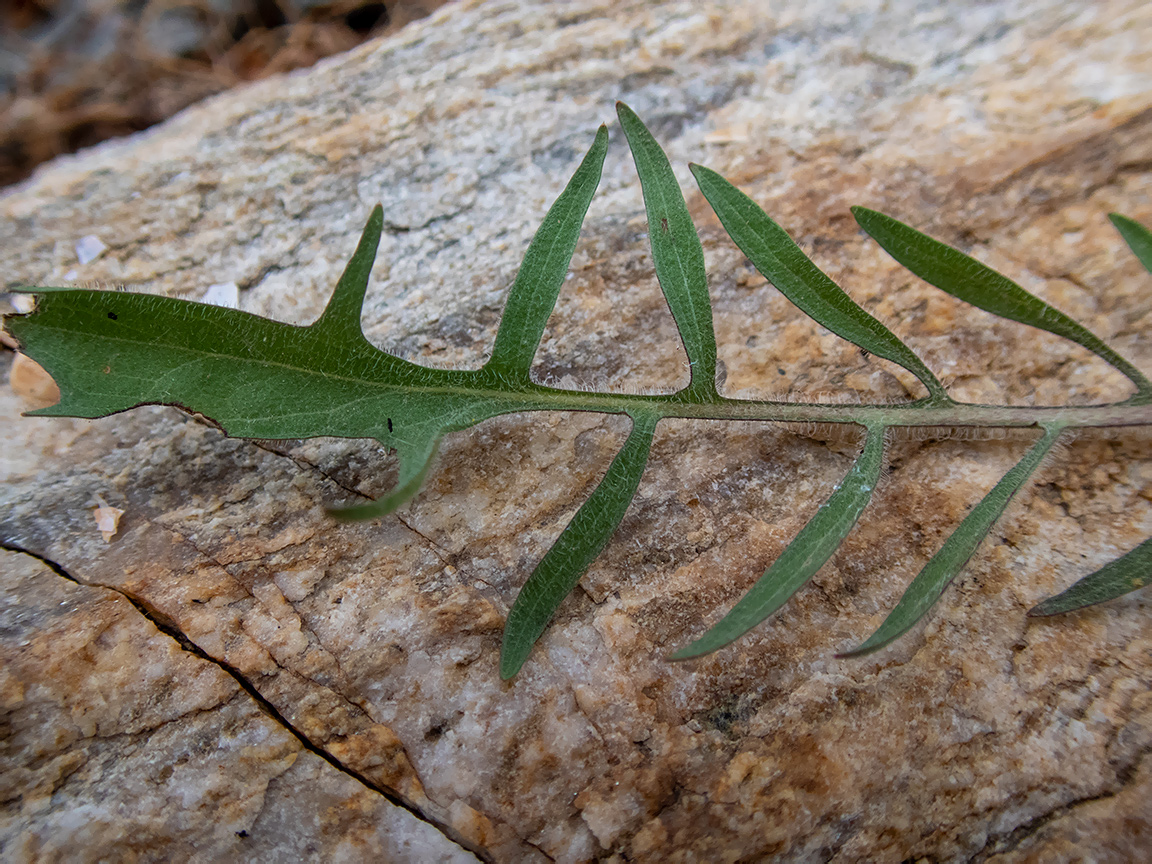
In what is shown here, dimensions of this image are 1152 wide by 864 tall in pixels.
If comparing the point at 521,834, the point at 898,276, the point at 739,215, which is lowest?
the point at 521,834

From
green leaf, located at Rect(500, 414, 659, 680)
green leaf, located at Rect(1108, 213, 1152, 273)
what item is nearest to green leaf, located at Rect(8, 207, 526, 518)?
green leaf, located at Rect(500, 414, 659, 680)

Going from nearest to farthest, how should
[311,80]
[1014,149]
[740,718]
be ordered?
1. [740,718]
2. [1014,149]
3. [311,80]


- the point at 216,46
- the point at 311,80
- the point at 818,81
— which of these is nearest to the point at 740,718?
the point at 818,81

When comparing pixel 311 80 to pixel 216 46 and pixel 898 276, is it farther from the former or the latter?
pixel 898 276

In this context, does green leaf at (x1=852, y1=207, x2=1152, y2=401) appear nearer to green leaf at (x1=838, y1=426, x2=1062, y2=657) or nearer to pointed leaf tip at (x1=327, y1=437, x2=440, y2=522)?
green leaf at (x1=838, y1=426, x2=1062, y2=657)

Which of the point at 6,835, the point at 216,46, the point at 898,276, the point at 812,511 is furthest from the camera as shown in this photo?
the point at 216,46

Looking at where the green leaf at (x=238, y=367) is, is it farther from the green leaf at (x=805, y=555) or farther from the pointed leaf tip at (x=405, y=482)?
the green leaf at (x=805, y=555)

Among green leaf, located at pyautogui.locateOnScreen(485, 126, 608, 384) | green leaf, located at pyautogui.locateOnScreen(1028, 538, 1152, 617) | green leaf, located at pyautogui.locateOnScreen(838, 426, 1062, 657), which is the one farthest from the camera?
green leaf, located at pyautogui.locateOnScreen(485, 126, 608, 384)
